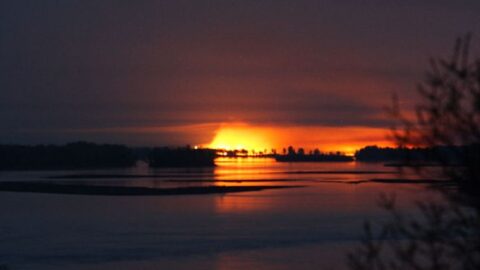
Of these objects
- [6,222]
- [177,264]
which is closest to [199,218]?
[6,222]

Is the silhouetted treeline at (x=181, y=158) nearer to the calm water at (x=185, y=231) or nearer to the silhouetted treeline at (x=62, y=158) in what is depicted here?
the silhouetted treeline at (x=62, y=158)

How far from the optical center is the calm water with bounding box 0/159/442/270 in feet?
49.2

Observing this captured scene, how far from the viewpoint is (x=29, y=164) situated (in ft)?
268

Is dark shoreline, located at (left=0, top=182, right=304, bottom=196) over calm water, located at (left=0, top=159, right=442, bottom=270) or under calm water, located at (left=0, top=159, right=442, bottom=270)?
over

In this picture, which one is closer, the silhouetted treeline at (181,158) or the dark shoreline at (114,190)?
the dark shoreline at (114,190)

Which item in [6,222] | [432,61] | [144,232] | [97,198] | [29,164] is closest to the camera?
[432,61]

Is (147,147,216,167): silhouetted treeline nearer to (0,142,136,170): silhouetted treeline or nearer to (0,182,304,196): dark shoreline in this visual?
(0,142,136,170): silhouetted treeline

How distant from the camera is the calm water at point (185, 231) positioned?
15.0 meters

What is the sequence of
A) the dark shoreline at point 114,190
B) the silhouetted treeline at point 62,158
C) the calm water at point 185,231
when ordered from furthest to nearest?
the silhouetted treeline at point 62,158
the dark shoreline at point 114,190
the calm water at point 185,231

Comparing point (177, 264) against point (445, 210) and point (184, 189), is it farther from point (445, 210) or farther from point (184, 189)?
point (184, 189)

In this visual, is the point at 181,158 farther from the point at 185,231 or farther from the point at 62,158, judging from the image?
the point at 185,231

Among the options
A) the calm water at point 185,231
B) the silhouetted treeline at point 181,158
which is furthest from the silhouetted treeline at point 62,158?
the calm water at point 185,231

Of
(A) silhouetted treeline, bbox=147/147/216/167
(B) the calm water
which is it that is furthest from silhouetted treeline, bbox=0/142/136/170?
(B) the calm water

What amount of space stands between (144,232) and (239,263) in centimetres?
578
